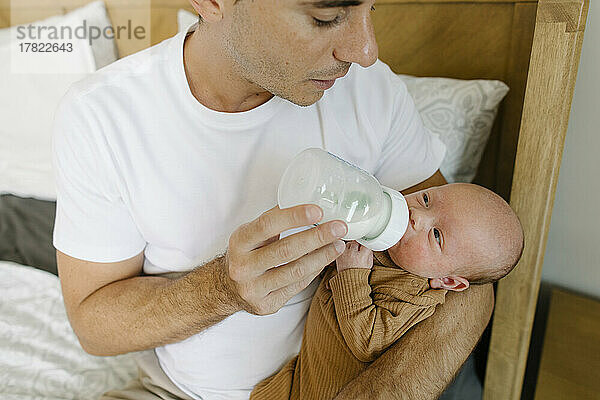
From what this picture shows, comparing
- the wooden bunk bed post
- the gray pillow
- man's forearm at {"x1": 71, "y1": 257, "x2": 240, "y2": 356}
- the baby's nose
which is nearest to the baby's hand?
the baby's nose

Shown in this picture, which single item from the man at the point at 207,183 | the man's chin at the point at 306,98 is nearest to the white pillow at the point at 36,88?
the man at the point at 207,183

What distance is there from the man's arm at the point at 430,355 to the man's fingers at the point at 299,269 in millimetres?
237

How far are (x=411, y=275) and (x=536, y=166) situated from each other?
1.08ft

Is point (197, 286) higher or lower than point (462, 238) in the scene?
lower

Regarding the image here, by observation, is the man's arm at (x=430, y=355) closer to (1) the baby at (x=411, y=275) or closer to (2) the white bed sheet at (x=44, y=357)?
(1) the baby at (x=411, y=275)

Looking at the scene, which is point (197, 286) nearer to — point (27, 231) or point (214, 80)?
point (214, 80)

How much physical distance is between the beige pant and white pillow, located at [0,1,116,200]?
0.99 m

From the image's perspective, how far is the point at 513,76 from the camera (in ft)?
4.47

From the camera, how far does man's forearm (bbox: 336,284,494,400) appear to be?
96 centimetres

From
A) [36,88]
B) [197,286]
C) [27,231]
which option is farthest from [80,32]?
[197,286]

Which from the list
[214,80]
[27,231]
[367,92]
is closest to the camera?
[214,80]

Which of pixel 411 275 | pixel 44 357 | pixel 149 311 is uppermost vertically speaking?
pixel 411 275

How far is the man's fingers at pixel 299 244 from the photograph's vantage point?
0.77m

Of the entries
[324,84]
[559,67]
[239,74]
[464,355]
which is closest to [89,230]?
[239,74]
